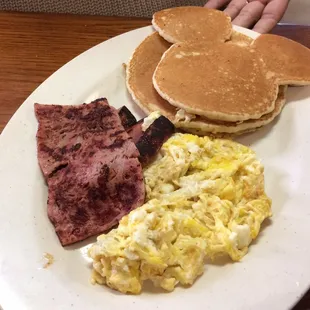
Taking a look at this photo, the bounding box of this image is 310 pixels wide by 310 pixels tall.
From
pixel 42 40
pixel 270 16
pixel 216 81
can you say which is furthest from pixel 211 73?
pixel 42 40

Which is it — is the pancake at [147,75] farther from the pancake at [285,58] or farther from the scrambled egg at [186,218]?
the pancake at [285,58]

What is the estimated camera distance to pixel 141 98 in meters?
1.83

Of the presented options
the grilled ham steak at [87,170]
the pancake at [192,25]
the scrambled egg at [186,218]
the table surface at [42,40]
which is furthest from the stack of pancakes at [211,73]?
the table surface at [42,40]

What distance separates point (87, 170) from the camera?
1.52 meters

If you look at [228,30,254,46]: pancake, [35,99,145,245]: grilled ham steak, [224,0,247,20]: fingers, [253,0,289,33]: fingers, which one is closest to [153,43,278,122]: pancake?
[228,30,254,46]: pancake

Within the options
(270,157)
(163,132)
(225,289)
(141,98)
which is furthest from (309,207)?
(141,98)

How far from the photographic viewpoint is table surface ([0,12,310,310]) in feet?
6.72

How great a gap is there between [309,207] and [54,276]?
0.78m

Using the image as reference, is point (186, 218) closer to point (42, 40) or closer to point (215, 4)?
point (42, 40)

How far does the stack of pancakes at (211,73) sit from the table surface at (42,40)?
33cm

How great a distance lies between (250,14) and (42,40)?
1.01 m

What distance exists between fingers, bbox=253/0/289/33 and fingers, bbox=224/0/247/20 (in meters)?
0.12

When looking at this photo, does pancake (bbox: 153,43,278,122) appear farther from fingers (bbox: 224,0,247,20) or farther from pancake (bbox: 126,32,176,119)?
fingers (bbox: 224,0,247,20)

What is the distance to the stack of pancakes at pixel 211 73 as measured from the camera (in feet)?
5.64
